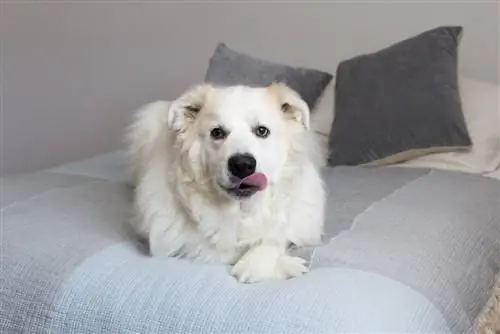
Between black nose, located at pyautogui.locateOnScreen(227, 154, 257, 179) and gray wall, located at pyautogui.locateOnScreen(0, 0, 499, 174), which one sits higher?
black nose, located at pyautogui.locateOnScreen(227, 154, 257, 179)

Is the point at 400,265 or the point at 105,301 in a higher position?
the point at 400,265

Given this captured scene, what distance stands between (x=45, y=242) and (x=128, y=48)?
197 centimetres

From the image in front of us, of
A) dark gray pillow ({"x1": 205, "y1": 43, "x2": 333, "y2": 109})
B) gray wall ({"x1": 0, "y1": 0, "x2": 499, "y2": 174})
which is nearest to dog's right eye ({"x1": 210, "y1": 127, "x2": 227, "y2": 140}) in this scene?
dark gray pillow ({"x1": 205, "y1": 43, "x2": 333, "y2": 109})

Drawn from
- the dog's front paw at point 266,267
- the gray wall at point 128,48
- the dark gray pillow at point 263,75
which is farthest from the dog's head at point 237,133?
the gray wall at point 128,48

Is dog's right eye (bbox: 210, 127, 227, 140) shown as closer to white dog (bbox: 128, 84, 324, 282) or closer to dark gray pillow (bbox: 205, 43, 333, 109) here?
white dog (bbox: 128, 84, 324, 282)

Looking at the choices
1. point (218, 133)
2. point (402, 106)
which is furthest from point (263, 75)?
point (218, 133)

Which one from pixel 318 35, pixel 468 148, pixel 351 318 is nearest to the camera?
pixel 351 318

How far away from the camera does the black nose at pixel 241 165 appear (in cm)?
139

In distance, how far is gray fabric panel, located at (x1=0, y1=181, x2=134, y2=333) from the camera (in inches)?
52.4

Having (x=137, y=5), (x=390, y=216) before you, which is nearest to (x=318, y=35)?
(x=137, y=5)

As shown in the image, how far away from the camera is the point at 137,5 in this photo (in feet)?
10.8

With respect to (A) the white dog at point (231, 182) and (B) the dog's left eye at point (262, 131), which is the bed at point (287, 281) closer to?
(A) the white dog at point (231, 182)

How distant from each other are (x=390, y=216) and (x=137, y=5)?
203cm

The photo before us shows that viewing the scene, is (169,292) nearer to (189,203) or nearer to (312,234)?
(189,203)
